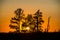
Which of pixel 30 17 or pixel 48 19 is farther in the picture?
pixel 30 17

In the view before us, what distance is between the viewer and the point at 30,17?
1731 centimetres

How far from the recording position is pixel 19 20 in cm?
1744
